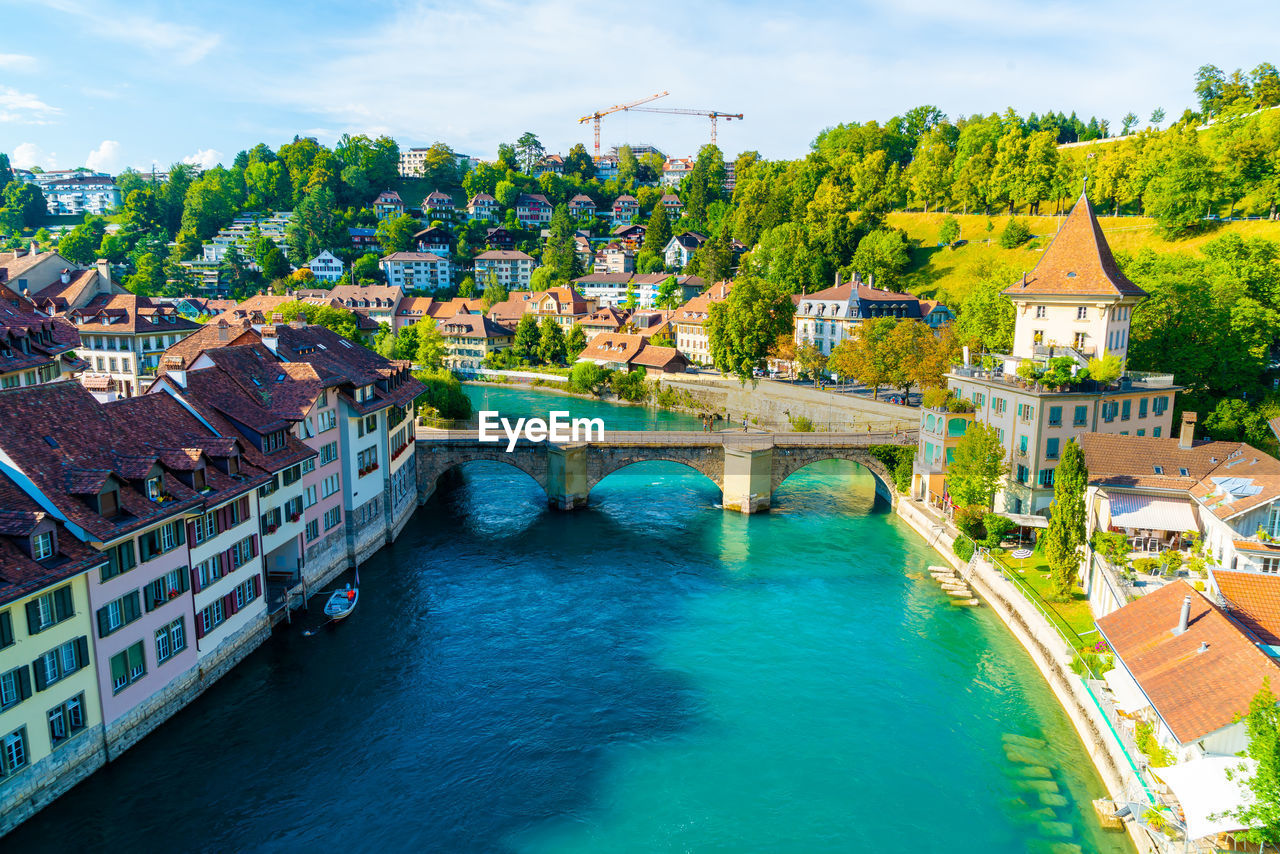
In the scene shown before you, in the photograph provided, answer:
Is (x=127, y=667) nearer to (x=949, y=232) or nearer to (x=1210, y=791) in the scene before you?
(x=1210, y=791)

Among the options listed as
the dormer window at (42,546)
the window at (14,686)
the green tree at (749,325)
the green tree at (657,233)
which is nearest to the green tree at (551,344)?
the green tree at (749,325)

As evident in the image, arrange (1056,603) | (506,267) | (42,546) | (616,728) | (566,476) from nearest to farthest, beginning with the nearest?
(42,546)
(616,728)
(1056,603)
(566,476)
(506,267)

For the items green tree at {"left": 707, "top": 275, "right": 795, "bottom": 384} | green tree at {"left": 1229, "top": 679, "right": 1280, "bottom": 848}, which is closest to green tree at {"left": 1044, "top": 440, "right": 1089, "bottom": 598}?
green tree at {"left": 1229, "top": 679, "right": 1280, "bottom": 848}

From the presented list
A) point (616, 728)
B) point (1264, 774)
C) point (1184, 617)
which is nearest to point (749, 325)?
point (616, 728)

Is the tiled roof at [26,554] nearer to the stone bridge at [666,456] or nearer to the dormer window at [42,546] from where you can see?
the dormer window at [42,546]

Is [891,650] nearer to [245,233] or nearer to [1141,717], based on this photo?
[1141,717]

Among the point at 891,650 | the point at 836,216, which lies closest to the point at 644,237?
the point at 836,216
